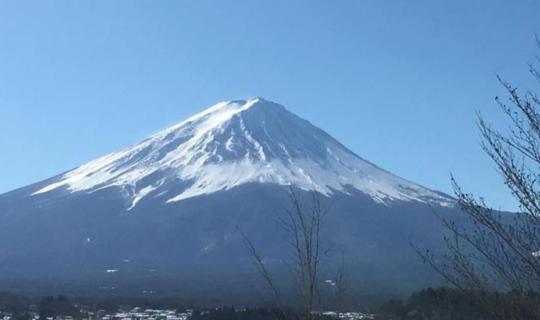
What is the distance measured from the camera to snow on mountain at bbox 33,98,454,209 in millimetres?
108125

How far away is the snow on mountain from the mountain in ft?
0.88

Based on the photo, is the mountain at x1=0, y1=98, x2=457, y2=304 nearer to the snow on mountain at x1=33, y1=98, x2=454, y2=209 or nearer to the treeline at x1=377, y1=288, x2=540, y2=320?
the snow on mountain at x1=33, y1=98, x2=454, y2=209

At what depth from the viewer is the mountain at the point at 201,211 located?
76312 millimetres

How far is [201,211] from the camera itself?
99.1m

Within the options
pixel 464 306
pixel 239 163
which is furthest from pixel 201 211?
pixel 464 306

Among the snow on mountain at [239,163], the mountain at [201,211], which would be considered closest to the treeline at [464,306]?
the mountain at [201,211]

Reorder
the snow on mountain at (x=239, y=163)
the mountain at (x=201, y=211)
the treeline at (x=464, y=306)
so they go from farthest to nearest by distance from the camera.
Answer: the snow on mountain at (x=239, y=163)
the mountain at (x=201, y=211)
the treeline at (x=464, y=306)

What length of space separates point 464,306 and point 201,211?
8356 cm

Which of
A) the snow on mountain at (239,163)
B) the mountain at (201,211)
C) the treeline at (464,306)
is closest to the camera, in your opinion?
the treeline at (464,306)

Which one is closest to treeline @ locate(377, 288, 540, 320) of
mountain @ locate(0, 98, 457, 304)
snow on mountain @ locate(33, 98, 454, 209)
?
mountain @ locate(0, 98, 457, 304)

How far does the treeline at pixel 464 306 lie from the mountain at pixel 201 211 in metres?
35.4

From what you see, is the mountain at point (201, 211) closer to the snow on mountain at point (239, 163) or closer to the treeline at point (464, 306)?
the snow on mountain at point (239, 163)

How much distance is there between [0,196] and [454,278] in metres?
114

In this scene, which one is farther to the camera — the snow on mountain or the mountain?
the snow on mountain
